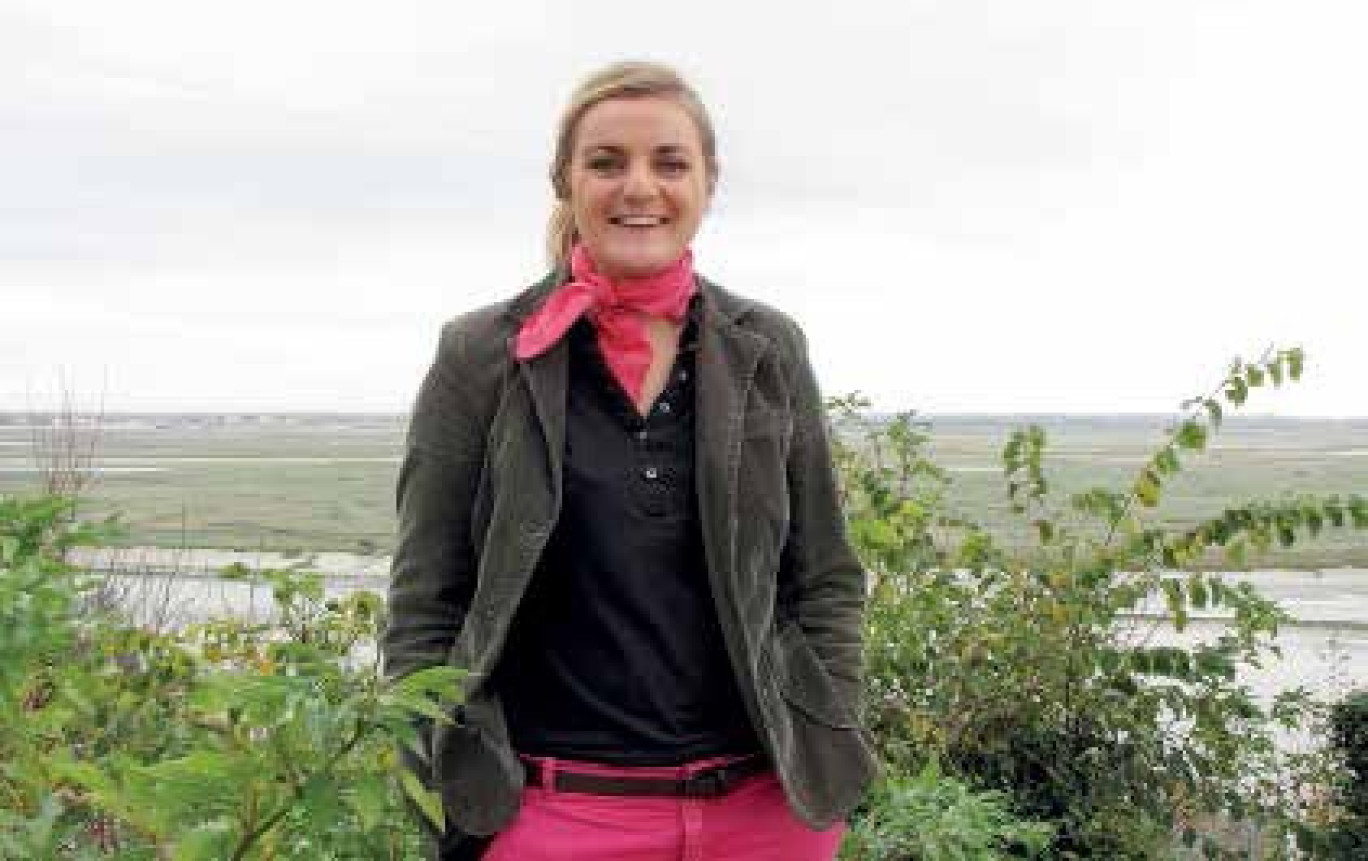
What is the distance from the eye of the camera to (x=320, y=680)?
61.9 inches

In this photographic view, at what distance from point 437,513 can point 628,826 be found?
48 centimetres

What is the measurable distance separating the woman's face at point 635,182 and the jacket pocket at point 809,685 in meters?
0.56

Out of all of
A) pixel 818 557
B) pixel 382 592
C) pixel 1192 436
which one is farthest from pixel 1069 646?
pixel 818 557

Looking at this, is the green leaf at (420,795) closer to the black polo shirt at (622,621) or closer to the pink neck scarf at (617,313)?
the black polo shirt at (622,621)

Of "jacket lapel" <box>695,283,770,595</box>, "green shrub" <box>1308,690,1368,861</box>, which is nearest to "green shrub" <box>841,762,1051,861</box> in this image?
"jacket lapel" <box>695,283,770,595</box>

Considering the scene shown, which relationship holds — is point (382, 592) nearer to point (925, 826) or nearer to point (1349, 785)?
point (1349, 785)

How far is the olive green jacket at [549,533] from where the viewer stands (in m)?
2.23

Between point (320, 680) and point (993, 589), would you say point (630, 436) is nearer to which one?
point (320, 680)

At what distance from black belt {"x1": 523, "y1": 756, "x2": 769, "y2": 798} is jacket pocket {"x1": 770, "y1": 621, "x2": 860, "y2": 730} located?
196 mm

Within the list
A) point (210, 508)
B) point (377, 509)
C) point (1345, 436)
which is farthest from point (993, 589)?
point (1345, 436)

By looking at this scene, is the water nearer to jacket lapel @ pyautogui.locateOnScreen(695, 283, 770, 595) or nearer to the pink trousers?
the pink trousers

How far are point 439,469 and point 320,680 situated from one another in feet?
2.45

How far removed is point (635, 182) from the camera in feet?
7.48

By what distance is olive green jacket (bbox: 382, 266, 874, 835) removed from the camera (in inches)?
88.0
